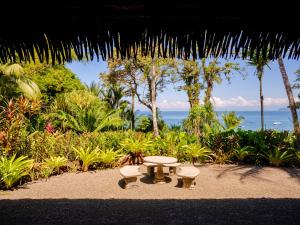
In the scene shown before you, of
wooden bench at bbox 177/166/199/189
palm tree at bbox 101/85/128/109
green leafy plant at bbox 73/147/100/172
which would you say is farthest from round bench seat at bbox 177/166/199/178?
palm tree at bbox 101/85/128/109

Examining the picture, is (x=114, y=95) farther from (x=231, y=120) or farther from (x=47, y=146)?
(x=47, y=146)

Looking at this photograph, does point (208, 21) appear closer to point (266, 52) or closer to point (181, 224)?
point (266, 52)

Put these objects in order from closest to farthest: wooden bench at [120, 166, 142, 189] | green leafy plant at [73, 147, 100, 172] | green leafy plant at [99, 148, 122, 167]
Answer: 1. wooden bench at [120, 166, 142, 189]
2. green leafy plant at [73, 147, 100, 172]
3. green leafy plant at [99, 148, 122, 167]

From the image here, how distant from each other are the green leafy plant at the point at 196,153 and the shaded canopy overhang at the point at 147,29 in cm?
931

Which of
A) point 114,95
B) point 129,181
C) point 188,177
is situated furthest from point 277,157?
point 114,95

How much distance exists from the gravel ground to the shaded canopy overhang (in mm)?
3677

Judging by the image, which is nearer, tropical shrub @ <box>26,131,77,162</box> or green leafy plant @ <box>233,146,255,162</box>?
tropical shrub @ <box>26,131,77,162</box>

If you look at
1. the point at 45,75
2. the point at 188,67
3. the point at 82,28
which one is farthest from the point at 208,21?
the point at 188,67

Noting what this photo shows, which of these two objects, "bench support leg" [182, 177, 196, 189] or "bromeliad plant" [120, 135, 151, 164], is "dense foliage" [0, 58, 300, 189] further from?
"bench support leg" [182, 177, 196, 189]

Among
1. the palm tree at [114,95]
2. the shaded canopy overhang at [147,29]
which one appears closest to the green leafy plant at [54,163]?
the shaded canopy overhang at [147,29]

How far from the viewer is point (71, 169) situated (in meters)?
9.88

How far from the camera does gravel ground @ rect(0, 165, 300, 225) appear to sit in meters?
5.09

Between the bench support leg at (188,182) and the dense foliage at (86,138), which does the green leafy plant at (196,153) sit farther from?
the bench support leg at (188,182)

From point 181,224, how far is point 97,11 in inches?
160
